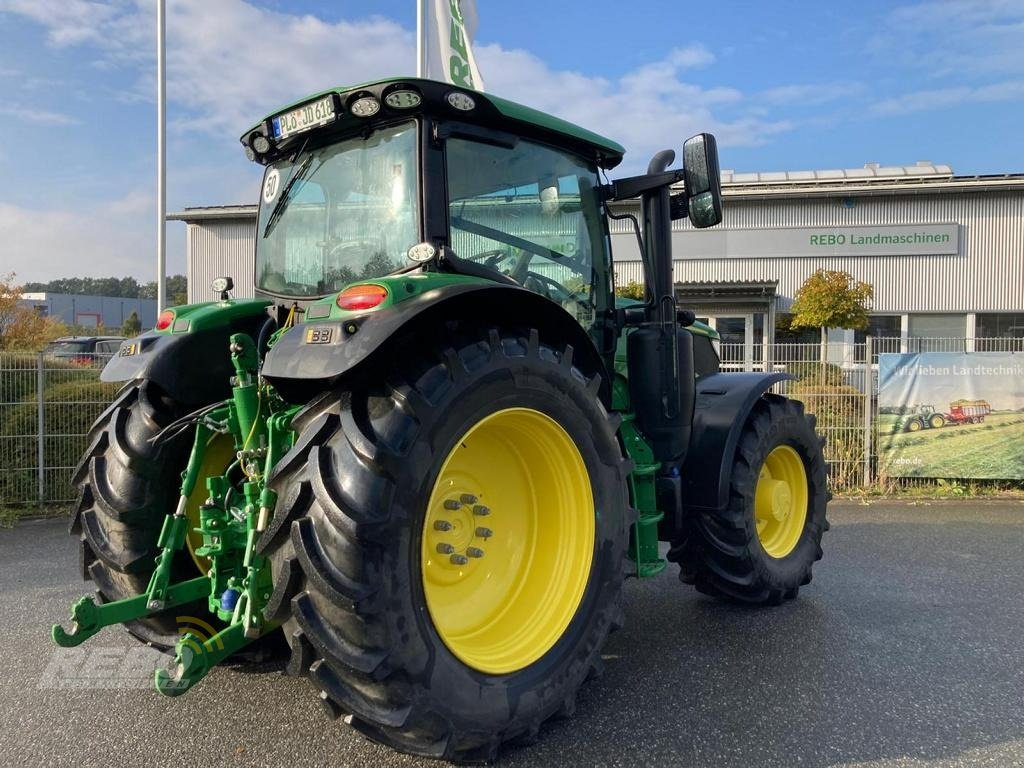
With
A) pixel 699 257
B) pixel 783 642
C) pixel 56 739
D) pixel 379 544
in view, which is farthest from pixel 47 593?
pixel 699 257

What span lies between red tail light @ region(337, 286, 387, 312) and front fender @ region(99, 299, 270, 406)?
1.21 meters

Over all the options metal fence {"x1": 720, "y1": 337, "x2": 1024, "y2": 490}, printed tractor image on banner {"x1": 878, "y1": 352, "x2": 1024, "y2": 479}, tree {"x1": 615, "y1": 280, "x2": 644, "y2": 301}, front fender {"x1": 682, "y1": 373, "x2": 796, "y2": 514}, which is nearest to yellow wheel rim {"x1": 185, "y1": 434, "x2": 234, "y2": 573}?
tree {"x1": 615, "y1": 280, "x2": 644, "y2": 301}

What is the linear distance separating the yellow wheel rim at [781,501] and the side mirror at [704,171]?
67.3 inches

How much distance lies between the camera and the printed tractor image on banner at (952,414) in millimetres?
8336

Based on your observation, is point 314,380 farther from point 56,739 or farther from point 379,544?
point 56,739

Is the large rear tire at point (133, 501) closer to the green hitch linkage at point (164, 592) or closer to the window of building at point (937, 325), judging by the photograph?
the green hitch linkage at point (164, 592)

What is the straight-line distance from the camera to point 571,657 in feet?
9.32

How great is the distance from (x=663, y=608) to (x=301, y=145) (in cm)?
323

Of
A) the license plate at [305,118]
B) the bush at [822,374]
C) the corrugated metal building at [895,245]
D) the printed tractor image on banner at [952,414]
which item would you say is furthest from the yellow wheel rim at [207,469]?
the corrugated metal building at [895,245]

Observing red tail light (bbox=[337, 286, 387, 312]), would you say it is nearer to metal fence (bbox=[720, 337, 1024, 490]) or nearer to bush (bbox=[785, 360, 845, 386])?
metal fence (bbox=[720, 337, 1024, 490])

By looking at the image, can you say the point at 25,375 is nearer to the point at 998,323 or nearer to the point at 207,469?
the point at 207,469

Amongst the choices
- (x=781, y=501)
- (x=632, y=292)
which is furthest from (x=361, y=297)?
(x=632, y=292)

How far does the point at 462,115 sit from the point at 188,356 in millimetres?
1610

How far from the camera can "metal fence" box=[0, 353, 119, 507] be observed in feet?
25.5
